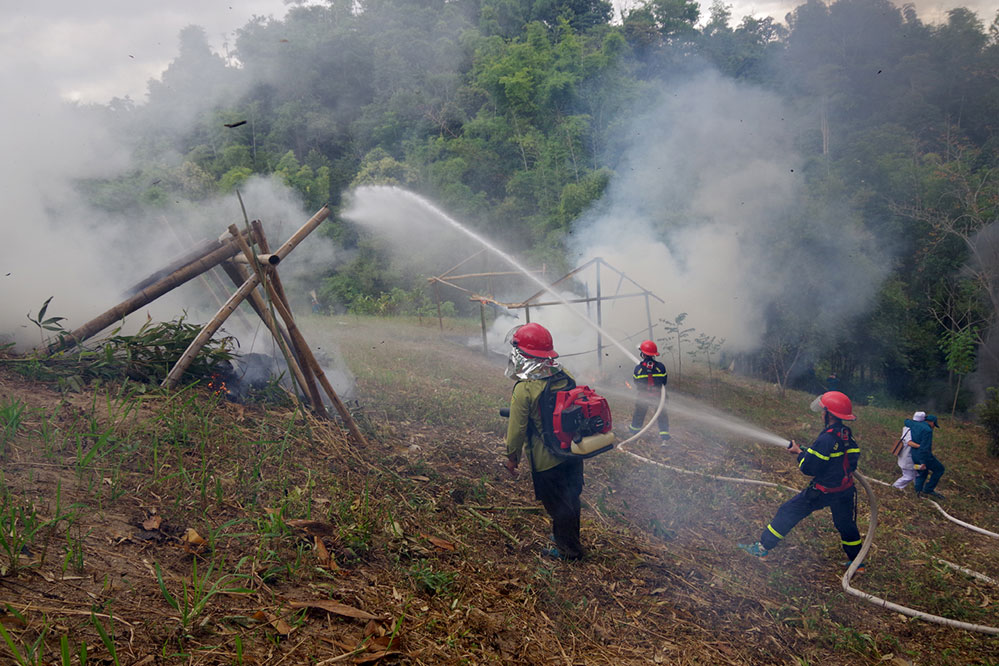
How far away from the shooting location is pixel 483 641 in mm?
3463

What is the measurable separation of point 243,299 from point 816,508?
18.4 ft

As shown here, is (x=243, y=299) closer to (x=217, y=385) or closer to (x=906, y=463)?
(x=217, y=385)

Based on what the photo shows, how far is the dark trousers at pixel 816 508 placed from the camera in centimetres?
573

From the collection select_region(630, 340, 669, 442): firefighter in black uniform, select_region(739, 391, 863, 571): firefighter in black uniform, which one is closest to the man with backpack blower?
select_region(739, 391, 863, 571): firefighter in black uniform

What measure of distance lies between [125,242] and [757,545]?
8243 millimetres

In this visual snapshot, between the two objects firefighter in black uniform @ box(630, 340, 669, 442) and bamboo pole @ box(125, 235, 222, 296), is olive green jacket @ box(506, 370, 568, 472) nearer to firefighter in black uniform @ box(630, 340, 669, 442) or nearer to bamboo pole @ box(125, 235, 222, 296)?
bamboo pole @ box(125, 235, 222, 296)

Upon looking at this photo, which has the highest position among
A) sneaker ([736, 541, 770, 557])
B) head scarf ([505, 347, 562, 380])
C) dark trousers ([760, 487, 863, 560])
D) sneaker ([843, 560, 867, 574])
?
head scarf ([505, 347, 562, 380])

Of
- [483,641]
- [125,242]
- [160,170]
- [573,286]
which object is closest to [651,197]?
[573,286]

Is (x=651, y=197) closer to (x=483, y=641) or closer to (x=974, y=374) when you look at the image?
(x=974, y=374)

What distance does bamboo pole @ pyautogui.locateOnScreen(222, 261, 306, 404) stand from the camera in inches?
216

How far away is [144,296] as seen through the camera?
583cm

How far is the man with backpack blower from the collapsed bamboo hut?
1817 mm

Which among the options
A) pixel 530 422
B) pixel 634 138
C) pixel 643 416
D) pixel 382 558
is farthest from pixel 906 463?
pixel 634 138

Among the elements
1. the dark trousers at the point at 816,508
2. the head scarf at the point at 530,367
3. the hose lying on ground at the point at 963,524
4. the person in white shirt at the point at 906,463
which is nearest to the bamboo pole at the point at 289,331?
the head scarf at the point at 530,367
